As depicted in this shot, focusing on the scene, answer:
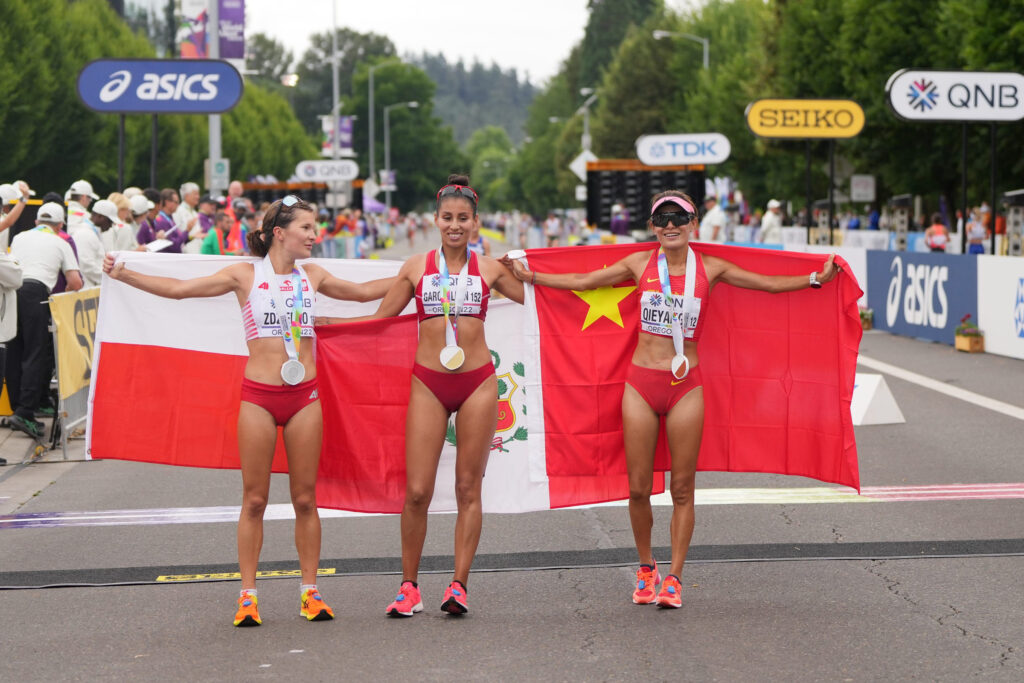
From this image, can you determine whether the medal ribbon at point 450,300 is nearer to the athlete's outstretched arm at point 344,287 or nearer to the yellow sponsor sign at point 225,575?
the athlete's outstretched arm at point 344,287

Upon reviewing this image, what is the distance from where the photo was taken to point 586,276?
7.49 meters

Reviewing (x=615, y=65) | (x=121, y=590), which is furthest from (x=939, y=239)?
(x=615, y=65)

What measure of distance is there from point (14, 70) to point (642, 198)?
1611 cm

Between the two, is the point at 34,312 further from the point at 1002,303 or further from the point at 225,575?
the point at 1002,303

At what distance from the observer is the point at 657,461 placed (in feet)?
24.8

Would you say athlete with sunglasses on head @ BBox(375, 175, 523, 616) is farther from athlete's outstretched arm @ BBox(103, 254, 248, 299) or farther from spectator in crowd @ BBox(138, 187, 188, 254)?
spectator in crowd @ BBox(138, 187, 188, 254)

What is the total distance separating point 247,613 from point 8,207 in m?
10.1

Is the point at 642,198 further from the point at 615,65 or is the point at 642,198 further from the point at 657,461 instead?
the point at 615,65

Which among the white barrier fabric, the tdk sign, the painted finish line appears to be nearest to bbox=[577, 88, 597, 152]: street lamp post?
the white barrier fabric

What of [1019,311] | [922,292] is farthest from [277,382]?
[922,292]

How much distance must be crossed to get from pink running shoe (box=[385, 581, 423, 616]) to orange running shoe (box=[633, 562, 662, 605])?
1.05 meters

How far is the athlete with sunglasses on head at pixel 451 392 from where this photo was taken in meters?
6.75

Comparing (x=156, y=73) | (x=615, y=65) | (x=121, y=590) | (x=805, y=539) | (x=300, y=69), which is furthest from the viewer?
(x=300, y=69)

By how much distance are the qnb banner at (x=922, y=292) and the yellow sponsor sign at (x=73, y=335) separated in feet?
40.2
